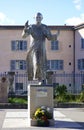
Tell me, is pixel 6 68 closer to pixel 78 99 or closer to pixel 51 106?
pixel 78 99

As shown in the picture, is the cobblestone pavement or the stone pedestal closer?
the cobblestone pavement

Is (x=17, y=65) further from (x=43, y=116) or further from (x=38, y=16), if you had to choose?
(x=43, y=116)

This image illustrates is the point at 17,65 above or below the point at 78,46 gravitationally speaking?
below

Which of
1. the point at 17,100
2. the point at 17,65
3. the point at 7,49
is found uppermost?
the point at 7,49

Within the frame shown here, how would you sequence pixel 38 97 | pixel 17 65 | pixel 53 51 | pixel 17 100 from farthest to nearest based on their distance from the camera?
pixel 53 51 → pixel 17 65 → pixel 17 100 → pixel 38 97

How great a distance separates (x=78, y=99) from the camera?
27.8m

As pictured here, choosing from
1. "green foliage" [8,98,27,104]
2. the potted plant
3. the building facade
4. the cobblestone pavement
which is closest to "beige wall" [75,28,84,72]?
the building facade

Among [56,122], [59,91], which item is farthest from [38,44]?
[59,91]

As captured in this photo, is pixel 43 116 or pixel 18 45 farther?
pixel 18 45

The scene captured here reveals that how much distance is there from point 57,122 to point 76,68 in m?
39.5

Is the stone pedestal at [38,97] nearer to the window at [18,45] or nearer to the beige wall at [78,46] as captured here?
the beige wall at [78,46]

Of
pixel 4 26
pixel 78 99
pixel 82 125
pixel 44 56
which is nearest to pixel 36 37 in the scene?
pixel 44 56

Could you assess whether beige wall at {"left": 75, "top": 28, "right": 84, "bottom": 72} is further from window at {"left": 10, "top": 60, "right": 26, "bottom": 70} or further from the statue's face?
the statue's face

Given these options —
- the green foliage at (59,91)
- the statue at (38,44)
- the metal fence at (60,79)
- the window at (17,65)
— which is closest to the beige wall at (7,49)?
the window at (17,65)
